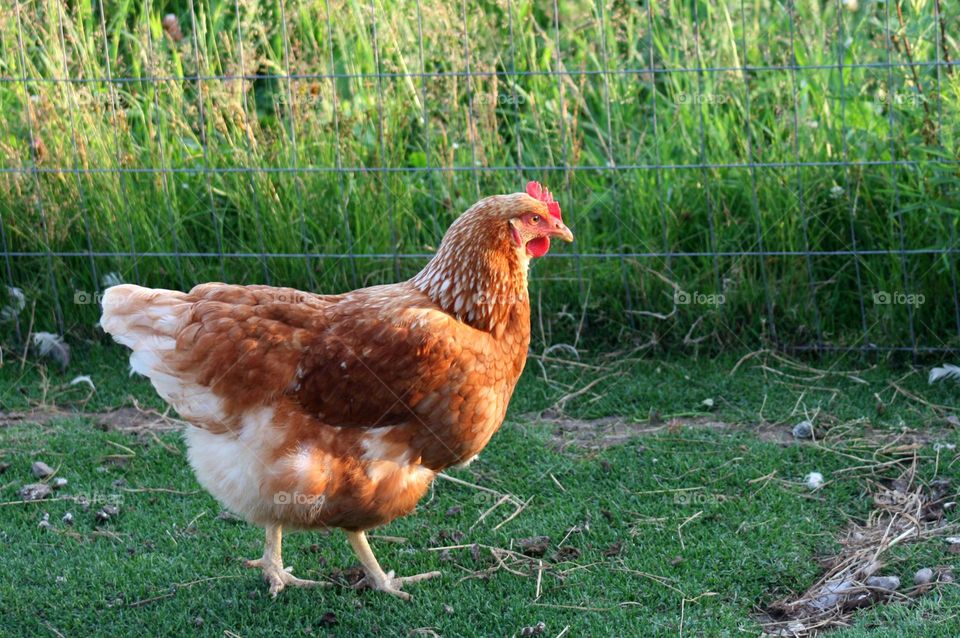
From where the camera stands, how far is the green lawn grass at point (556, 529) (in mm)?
3295

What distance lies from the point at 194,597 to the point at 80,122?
296cm

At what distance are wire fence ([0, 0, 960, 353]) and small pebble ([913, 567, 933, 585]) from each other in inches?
67.1

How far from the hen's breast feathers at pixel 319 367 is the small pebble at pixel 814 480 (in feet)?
4.41

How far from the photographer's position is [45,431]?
4.60 m

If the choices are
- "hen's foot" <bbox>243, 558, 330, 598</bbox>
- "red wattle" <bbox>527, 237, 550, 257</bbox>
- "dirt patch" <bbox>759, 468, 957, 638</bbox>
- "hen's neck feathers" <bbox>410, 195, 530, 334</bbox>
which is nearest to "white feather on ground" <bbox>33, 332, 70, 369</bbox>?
"hen's foot" <bbox>243, 558, 330, 598</bbox>

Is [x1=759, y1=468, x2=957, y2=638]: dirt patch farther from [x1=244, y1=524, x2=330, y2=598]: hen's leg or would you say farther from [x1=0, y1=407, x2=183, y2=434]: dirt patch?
[x1=0, y1=407, x2=183, y2=434]: dirt patch

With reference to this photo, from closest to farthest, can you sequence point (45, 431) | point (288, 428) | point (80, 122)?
point (288, 428) → point (45, 431) → point (80, 122)

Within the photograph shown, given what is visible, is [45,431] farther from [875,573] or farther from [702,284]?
[875,573]

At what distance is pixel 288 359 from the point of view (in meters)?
3.28

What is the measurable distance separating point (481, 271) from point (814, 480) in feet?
5.05

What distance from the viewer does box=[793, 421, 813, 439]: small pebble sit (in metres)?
4.32

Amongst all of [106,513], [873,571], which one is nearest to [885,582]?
[873,571]

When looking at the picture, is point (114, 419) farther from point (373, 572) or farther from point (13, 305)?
point (373, 572)

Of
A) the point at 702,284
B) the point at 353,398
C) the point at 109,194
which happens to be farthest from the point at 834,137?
the point at 109,194
